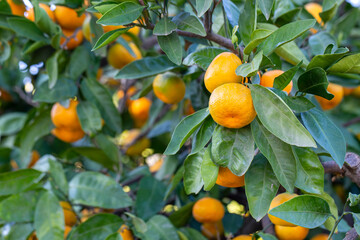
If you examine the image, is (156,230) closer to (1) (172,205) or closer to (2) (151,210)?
(2) (151,210)

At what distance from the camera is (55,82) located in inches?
52.2

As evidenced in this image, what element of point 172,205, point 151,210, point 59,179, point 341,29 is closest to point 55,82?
point 59,179

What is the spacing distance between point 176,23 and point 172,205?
33.7 inches

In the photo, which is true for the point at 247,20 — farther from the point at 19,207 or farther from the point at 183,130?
the point at 19,207

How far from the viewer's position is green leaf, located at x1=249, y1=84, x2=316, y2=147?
72cm

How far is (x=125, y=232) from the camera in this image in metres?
1.22

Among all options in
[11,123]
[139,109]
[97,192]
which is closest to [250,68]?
[97,192]

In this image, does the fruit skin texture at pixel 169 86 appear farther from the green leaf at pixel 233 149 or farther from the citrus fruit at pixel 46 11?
the citrus fruit at pixel 46 11

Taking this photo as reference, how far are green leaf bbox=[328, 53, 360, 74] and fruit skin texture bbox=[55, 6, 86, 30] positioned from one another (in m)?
0.91

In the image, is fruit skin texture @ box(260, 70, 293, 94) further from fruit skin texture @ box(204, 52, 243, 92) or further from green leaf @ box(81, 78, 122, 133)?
green leaf @ box(81, 78, 122, 133)

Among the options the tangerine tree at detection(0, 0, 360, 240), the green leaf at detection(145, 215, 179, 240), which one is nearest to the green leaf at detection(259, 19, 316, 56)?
the tangerine tree at detection(0, 0, 360, 240)

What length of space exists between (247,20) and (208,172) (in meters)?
0.33

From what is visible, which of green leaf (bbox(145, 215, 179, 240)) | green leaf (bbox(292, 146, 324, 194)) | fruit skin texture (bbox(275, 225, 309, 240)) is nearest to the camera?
green leaf (bbox(292, 146, 324, 194))

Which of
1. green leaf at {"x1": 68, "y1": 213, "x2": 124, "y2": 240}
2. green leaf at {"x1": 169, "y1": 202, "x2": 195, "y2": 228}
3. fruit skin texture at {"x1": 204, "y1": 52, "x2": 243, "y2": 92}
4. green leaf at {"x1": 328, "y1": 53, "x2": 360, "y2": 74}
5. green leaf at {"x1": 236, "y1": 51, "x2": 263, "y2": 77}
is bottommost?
green leaf at {"x1": 169, "y1": 202, "x2": 195, "y2": 228}
